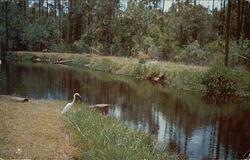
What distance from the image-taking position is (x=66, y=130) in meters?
9.07

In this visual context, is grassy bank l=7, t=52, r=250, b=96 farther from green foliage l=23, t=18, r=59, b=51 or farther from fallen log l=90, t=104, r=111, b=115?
green foliage l=23, t=18, r=59, b=51

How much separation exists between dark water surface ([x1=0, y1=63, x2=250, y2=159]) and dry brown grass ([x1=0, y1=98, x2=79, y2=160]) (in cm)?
350

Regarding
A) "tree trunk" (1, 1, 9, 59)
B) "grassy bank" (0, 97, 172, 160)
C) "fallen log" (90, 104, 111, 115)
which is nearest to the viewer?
"grassy bank" (0, 97, 172, 160)

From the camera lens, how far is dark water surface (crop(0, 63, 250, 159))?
10.8 meters

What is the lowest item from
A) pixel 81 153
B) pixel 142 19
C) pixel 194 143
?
pixel 194 143

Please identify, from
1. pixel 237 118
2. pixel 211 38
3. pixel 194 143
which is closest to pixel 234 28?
pixel 211 38

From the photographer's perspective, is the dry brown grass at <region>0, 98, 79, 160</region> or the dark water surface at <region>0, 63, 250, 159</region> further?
the dark water surface at <region>0, 63, 250, 159</region>

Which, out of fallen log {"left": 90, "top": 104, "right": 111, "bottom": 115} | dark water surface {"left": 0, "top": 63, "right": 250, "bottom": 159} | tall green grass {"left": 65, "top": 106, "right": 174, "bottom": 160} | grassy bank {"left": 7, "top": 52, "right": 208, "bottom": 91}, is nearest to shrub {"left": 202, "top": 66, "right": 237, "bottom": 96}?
grassy bank {"left": 7, "top": 52, "right": 208, "bottom": 91}

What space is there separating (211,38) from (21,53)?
97.9 ft

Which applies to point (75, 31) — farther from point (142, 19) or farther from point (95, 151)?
point (95, 151)

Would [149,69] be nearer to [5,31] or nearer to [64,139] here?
[64,139]

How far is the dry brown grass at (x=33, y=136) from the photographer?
22.2ft

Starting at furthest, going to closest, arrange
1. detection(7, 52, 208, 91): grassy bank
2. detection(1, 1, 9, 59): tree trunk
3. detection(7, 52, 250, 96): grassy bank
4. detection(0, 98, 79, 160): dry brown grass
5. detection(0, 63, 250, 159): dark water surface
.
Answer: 1. detection(1, 1, 9, 59): tree trunk
2. detection(7, 52, 208, 91): grassy bank
3. detection(7, 52, 250, 96): grassy bank
4. detection(0, 63, 250, 159): dark water surface
5. detection(0, 98, 79, 160): dry brown grass

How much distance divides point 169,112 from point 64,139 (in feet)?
28.3
